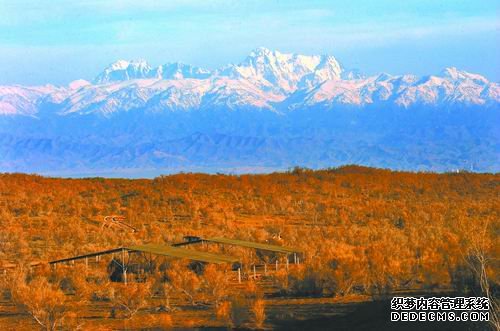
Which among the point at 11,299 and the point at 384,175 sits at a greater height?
the point at 384,175

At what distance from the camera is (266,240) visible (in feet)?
114

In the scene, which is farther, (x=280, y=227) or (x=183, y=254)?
(x=280, y=227)

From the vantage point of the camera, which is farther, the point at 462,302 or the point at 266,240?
the point at 266,240

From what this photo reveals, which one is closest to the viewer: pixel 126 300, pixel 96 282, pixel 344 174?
pixel 126 300

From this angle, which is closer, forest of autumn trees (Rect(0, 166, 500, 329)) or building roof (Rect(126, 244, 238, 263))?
forest of autumn trees (Rect(0, 166, 500, 329))

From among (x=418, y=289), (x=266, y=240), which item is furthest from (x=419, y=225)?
(x=418, y=289)

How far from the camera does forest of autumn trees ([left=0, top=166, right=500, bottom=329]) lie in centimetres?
2320

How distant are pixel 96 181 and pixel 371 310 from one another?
1766 inches

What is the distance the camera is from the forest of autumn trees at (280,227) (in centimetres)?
2320

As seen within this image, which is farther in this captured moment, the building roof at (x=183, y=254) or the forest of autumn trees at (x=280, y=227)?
the building roof at (x=183, y=254)

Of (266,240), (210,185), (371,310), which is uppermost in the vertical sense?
(210,185)

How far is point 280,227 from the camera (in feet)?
133

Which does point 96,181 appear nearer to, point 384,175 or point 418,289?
point 384,175

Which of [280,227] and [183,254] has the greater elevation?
[280,227]
